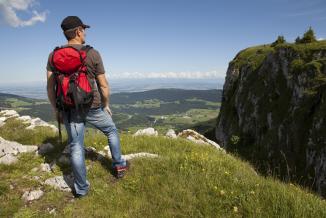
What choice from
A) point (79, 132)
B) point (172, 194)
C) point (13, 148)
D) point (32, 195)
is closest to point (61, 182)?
point (32, 195)

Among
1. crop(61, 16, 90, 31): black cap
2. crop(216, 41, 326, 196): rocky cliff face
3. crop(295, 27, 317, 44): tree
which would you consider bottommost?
crop(216, 41, 326, 196): rocky cliff face

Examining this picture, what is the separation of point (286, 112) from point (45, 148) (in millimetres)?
39057

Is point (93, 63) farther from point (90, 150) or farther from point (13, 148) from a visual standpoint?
point (13, 148)

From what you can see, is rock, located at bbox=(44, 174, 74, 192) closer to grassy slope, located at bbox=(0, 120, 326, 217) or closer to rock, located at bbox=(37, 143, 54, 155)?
grassy slope, located at bbox=(0, 120, 326, 217)

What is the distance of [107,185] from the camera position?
7.32 m

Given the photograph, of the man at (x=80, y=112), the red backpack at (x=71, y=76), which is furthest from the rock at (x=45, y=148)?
the red backpack at (x=71, y=76)

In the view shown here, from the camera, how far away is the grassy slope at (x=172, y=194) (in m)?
5.35

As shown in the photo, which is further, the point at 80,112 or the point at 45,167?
the point at 45,167

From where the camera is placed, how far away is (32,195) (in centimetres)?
700

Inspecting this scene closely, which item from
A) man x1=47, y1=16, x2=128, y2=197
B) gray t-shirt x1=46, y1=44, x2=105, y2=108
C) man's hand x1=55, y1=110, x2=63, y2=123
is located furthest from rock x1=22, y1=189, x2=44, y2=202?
gray t-shirt x1=46, y1=44, x2=105, y2=108

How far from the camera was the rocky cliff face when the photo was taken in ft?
104

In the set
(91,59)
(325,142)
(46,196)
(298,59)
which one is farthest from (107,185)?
(298,59)

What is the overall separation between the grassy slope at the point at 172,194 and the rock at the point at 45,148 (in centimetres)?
158

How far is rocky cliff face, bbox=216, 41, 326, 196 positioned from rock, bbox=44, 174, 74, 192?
17.9 metres
